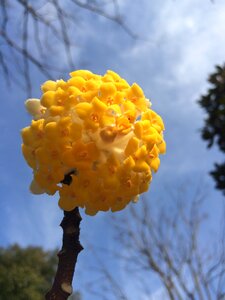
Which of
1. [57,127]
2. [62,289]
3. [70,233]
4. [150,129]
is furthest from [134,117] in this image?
[62,289]

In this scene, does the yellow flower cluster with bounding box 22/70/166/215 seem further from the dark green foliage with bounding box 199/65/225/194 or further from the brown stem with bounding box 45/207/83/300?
the dark green foliage with bounding box 199/65/225/194

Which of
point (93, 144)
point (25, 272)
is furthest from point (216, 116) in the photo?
point (25, 272)

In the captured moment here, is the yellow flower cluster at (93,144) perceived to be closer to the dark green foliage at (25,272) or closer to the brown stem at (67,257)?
the brown stem at (67,257)

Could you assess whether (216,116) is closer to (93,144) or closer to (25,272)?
(93,144)

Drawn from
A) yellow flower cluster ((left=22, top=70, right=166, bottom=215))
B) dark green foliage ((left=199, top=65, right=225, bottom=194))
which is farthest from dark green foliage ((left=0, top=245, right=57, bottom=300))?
yellow flower cluster ((left=22, top=70, right=166, bottom=215))

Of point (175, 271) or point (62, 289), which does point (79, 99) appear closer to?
point (62, 289)

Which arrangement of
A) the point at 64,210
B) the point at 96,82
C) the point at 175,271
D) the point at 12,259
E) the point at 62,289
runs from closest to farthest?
the point at 62,289 → the point at 64,210 → the point at 96,82 → the point at 175,271 → the point at 12,259
